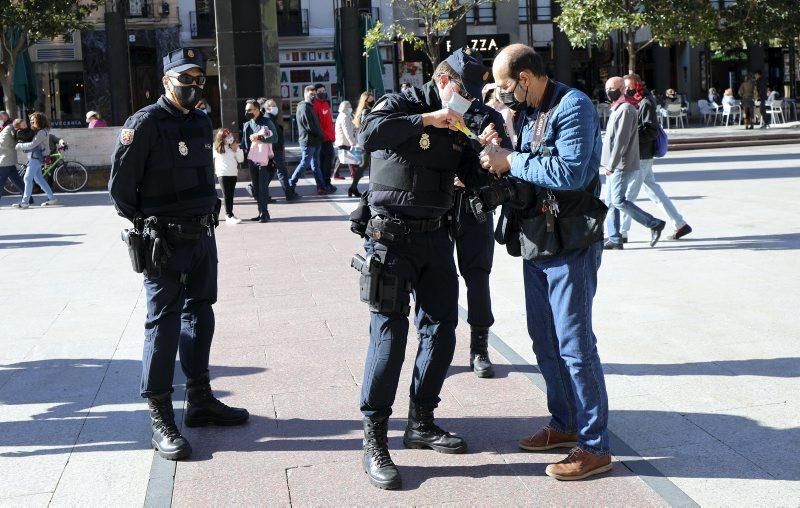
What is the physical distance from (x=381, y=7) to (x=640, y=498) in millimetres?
38816

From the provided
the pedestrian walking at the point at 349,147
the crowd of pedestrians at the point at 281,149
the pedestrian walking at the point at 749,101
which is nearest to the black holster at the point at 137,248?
the crowd of pedestrians at the point at 281,149

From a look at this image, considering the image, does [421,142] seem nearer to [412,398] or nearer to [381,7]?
[412,398]

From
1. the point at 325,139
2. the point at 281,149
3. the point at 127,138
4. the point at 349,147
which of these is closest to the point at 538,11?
the point at 325,139

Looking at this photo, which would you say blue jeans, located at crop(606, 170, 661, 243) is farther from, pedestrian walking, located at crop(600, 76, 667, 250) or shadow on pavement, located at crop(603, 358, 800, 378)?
shadow on pavement, located at crop(603, 358, 800, 378)

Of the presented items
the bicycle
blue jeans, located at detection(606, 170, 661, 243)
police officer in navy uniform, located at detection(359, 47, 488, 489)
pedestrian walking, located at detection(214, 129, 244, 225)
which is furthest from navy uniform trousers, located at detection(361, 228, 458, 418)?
the bicycle

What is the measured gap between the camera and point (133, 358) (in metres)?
6.73

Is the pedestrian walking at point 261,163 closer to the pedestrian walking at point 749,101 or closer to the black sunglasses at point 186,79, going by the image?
the black sunglasses at point 186,79

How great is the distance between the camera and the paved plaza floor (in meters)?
4.32

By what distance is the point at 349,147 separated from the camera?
17.2 m

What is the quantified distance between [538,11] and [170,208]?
40.6 metres

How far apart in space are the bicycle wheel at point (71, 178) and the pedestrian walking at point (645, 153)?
41.2 feet

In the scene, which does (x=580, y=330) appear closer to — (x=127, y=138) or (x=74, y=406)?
(x=127, y=138)

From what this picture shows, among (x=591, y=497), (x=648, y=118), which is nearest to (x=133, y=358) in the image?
(x=591, y=497)

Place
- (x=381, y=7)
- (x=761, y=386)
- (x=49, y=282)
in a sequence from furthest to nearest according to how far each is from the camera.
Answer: (x=381, y=7) → (x=49, y=282) → (x=761, y=386)
